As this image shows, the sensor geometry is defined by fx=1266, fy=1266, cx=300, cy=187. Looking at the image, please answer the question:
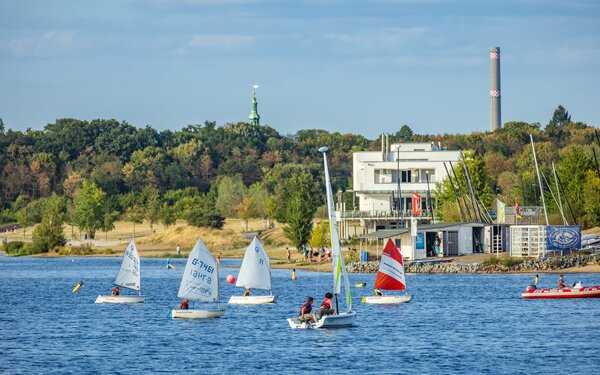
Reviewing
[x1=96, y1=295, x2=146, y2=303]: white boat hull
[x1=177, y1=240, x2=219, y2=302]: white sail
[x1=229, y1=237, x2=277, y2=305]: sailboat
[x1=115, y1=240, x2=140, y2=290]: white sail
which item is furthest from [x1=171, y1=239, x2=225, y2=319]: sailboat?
[x1=96, y1=295, x2=146, y2=303]: white boat hull

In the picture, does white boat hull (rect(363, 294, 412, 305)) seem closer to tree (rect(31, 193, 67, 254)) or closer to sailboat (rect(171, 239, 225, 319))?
sailboat (rect(171, 239, 225, 319))

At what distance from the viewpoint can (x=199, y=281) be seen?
67188 mm

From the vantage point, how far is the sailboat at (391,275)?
7040 centimetres

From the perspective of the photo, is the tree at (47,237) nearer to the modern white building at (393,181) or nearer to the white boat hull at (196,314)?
the modern white building at (393,181)

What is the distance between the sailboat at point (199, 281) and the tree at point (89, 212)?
9865cm

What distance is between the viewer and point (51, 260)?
143125 mm

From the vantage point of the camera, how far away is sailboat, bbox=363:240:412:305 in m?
70.4

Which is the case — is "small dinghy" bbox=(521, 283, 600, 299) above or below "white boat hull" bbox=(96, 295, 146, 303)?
above

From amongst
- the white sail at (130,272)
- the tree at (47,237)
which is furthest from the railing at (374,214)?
the white sail at (130,272)

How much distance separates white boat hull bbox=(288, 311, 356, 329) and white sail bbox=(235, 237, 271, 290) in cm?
1332

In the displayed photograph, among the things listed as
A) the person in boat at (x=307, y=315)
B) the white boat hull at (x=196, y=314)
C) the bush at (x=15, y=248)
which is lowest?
the white boat hull at (x=196, y=314)

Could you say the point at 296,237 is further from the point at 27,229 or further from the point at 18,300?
the point at 27,229

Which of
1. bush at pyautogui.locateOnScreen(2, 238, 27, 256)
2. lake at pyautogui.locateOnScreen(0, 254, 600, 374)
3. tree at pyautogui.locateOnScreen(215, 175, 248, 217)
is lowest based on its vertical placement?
lake at pyautogui.locateOnScreen(0, 254, 600, 374)

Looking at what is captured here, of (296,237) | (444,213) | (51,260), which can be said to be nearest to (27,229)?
(51,260)
